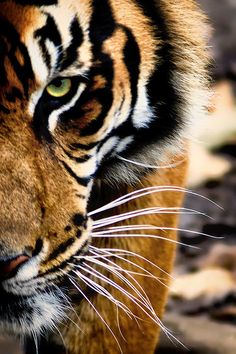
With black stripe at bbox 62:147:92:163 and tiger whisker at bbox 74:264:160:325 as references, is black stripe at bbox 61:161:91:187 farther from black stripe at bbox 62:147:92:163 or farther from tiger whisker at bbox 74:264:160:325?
tiger whisker at bbox 74:264:160:325

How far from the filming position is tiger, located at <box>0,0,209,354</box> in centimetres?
205

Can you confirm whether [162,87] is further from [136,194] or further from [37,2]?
[37,2]

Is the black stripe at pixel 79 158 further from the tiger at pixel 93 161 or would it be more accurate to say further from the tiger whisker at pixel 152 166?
the tiger whisker at pixel 152 166

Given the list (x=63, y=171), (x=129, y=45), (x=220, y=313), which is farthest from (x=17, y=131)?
(x=220, y=313)

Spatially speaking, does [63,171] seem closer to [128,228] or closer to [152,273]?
[128,228]

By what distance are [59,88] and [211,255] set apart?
1771 millimetres

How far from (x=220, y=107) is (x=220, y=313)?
141 cm

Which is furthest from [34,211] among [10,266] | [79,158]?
[79,158]

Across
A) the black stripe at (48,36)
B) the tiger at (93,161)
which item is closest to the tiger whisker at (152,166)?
the tiger at (93,161)

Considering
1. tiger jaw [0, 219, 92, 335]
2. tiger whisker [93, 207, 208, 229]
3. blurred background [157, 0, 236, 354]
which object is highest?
tiger jaw [0, 219, 92, 335]

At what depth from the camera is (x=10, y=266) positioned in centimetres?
202

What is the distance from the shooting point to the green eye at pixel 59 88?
2.12 meters

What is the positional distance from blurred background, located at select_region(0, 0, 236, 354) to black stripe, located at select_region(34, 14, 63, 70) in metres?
0.53

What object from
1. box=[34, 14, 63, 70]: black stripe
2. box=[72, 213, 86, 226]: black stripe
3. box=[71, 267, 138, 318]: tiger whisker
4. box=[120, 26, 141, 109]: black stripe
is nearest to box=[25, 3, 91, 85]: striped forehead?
box=[34, 14, 63, 70]: black stripe
